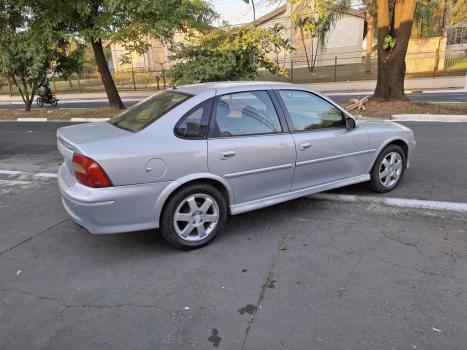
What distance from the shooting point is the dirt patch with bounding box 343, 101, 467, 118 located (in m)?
11.6

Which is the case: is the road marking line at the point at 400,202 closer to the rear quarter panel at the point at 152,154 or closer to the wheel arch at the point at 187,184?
the wheel arch at the point at 187,184

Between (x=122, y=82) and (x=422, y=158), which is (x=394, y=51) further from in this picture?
(x=122, y=82)

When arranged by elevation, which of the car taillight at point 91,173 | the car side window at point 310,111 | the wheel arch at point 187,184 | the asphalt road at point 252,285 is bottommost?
the asphalt road at point 252,285

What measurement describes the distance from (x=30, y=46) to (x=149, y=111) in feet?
37.8

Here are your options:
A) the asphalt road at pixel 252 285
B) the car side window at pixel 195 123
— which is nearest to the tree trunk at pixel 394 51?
the asphalt road at pixel 252 285

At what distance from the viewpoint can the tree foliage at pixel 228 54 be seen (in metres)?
12.4

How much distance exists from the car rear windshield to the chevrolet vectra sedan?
0.02 meters

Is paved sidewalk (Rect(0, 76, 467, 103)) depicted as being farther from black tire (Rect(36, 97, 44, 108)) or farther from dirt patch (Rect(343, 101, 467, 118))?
dirt patch (Rect(343, 101, 467, 118))

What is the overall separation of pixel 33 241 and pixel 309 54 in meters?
37.1

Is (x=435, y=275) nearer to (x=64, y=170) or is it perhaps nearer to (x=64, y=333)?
(x=64, y=333)

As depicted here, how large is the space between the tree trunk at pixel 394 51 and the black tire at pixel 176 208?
10497 mm

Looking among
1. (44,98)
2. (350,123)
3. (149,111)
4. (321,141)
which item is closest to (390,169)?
(350,123)

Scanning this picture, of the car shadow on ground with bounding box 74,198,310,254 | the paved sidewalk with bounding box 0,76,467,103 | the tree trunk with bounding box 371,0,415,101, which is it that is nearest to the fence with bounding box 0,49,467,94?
the paved sidewalk with bounding box 0,76,467,103

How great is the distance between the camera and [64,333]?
274 cm
